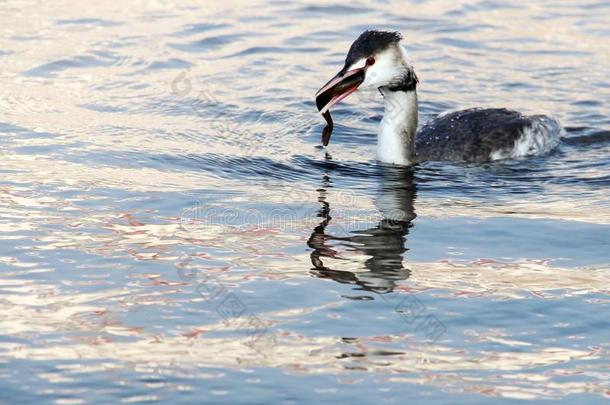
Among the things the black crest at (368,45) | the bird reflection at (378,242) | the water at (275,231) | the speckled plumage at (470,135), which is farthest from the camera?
the speckled plumage at (470,135)

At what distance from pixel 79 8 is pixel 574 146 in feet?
26.5

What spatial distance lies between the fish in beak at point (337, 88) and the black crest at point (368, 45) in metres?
0.12

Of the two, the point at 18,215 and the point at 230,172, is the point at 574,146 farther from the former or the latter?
the point at 18,215

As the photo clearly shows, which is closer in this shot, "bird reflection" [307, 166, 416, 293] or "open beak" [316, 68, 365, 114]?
"bird reflection" [307, 166, 416, 293]

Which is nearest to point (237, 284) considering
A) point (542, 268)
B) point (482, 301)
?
point (482, 301)

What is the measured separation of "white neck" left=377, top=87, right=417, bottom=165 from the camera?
12.5 m

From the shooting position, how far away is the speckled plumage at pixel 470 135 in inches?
500

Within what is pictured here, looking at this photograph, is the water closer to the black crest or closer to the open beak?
the open beak

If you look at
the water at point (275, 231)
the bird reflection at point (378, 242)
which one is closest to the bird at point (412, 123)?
the water at point (275, 231)

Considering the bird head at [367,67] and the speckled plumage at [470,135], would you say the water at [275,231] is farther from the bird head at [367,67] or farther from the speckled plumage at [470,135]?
the bird head at [367,67]

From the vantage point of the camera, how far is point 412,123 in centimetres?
1255

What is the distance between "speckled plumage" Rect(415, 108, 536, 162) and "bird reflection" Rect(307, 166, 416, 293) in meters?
1.04

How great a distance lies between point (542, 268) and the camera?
29.6 feet

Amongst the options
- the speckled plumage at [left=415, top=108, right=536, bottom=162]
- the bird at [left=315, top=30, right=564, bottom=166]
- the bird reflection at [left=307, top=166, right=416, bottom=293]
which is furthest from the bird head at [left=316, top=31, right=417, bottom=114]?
the speckled plumage at [left=415, top=108, right=536, bottom=162]
